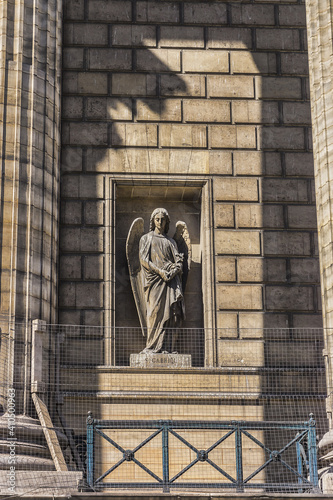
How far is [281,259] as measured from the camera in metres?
22.0

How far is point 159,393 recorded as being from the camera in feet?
66.0

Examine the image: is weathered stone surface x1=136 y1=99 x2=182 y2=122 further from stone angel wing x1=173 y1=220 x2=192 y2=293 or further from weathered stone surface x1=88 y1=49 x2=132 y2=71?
stone angel wing x1=173 y1=220 x2=192 y2=293

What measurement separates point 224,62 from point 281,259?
4.79m

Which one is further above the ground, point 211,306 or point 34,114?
point 34,114

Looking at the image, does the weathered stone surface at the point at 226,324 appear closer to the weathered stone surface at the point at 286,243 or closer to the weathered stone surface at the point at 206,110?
the weathered stone surface at the point at 286,243

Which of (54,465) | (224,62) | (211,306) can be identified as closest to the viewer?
(54,465)

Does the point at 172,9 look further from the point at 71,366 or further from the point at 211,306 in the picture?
the point at 71,366

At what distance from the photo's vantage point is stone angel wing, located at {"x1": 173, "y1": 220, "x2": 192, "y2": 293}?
2197 centimetres

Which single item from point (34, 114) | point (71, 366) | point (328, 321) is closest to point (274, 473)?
point (328, 321)

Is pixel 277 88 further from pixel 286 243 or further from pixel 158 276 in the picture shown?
pixel 158 276

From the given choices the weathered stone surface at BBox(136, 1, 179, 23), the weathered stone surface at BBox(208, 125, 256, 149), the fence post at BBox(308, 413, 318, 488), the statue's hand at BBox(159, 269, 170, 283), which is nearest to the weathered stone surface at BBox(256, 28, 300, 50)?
the weathered stone surface at BBox(136, 1, 179, 23)

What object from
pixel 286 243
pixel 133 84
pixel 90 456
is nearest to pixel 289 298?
pixel 286 243

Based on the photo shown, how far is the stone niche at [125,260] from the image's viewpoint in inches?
844

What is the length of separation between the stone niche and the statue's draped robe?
457 millimetres
